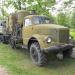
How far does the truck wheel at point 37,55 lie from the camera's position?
1047 centimetres

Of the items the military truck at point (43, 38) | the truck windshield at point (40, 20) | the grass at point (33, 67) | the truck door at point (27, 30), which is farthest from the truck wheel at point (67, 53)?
the truck door at point (27, 30)

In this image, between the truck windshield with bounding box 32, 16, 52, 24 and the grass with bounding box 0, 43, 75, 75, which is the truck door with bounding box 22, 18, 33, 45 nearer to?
the truck windshield with bounding box 32, 16, 52, 24

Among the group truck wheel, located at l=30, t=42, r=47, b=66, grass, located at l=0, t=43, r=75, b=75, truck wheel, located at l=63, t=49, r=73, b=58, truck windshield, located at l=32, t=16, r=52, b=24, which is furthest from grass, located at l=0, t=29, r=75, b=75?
truck windshield, located at l=32, t=16, r=52, b=24

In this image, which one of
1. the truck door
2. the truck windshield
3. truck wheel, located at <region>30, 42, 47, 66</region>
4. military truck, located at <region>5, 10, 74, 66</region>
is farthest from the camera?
the truck windshield

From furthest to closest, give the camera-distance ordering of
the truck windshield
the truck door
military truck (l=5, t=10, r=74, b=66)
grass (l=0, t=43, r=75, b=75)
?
the truck windshield, the truck door, military truck (l=5, t=10, r=74, b=66), grass (l=0, t=43, r=75, b=75)

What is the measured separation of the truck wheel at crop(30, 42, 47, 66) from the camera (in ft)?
34.3

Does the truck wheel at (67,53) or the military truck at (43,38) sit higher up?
the military truck at (43,38)

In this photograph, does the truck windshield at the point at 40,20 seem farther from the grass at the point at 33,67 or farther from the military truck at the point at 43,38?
the grass at the point at 33,67

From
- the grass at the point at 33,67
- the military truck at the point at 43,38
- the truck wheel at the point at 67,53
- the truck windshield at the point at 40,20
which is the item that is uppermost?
the truck windshield at the point at 40,20

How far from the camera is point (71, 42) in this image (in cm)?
1109

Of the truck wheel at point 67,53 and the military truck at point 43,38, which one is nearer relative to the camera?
the military truck at point 43,38

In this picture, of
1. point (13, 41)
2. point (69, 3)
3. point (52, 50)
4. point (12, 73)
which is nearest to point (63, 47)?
point (52, 50)

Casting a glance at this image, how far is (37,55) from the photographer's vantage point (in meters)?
10.9

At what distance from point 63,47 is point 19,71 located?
7.21ft
